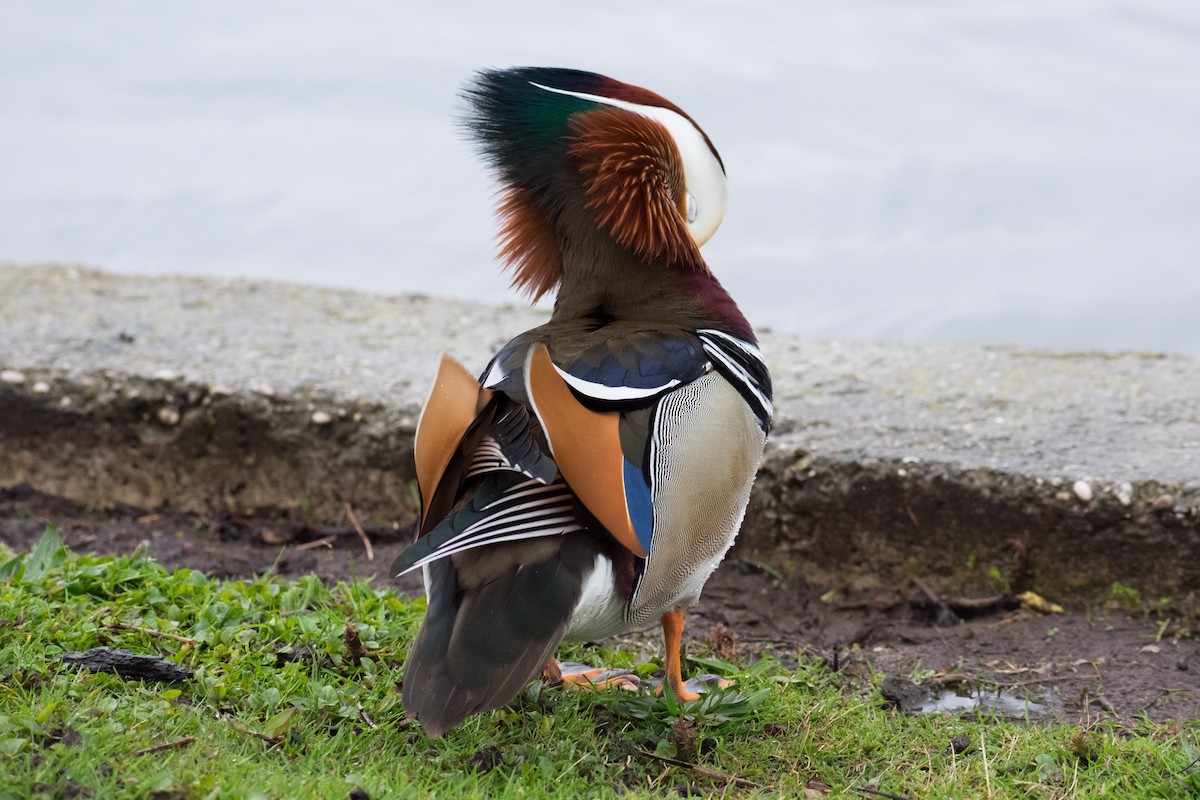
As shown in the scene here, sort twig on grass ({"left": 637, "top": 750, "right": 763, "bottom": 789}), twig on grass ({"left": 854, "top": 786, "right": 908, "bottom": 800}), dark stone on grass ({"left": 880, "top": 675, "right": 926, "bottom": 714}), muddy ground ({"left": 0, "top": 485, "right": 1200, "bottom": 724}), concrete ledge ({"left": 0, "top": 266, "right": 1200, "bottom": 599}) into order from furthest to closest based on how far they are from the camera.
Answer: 1. concrete ledge ({"left": 0, "top": 266, "right": 1200, "bottom": 599})
2. muddy ground ({"left": 0, "top": 485, "right": 1200, "bottom": 724})
3. dark stone on grass ({"left": 880, "top": 675, "right": 926, "bottom": 714})
4. twig on grass ({"left": 637, "top": 750, "right": 763, "bottom": 789})
5. twig on grass ({"left": 854, "top": 786, "right": 908, "bottom": 800})

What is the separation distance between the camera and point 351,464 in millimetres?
4852

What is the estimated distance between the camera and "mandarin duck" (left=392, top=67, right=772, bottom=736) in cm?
241

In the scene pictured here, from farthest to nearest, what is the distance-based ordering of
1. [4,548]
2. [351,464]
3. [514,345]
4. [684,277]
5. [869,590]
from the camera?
[351,464], [869,590], [4,548], [684,277], [514,345]

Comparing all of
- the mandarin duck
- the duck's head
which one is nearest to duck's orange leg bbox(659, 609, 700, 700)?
the mandarin duck

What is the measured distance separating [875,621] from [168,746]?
2422 millimetres

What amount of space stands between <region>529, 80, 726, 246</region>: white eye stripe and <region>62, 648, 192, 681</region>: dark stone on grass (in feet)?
5.74

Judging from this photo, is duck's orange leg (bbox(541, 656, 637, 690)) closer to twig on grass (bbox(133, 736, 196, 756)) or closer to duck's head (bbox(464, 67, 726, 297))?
twig on grass (bbox(133, 736, 196, 756))

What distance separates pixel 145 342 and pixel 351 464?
1.38m

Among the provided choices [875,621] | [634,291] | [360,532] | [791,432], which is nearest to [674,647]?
[634,291]

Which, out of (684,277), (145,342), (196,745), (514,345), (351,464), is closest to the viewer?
(196,745)

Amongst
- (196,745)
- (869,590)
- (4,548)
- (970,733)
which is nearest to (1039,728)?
(970,733)

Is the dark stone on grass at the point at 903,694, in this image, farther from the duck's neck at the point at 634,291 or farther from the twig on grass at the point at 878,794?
the duck's neck at the point at 634,291

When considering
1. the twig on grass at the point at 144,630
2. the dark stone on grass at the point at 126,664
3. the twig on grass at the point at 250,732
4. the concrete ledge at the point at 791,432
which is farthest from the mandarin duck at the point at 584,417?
the concrete ledge at the point at 791,432

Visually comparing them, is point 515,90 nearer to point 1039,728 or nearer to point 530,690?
point 530,690
